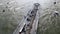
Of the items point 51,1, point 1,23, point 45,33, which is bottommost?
point 45,33

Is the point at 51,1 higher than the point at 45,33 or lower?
higher

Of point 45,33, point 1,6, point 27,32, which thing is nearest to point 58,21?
point 45,33

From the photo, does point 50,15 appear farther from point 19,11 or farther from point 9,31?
point 9,31

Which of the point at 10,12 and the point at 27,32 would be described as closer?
the point at 27,32

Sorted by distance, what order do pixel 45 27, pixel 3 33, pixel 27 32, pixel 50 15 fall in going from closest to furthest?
pixel 27 32
pixel 3 33
pixel 45 27
pixel 50 15

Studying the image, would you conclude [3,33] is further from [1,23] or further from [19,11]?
[19,11]

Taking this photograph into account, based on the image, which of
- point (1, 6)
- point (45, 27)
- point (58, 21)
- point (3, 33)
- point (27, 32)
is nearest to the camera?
point (27, 32)

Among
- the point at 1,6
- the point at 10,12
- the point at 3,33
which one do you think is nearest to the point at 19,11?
the point at 10,12
